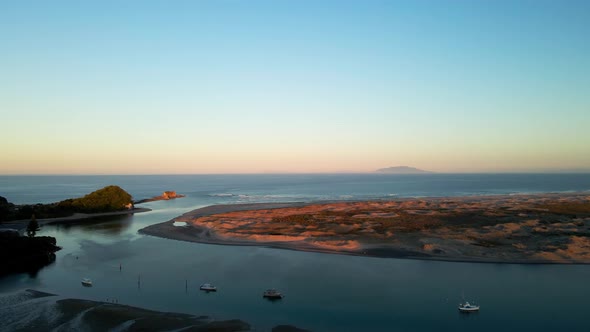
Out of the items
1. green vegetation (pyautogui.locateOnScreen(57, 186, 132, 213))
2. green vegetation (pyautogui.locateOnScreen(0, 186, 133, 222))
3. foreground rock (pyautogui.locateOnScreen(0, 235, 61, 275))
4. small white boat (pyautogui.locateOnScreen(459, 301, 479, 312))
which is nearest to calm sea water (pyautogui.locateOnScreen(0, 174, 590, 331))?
small white boat (pyautogui.locateOnScreen(459, 301, 479, 312))

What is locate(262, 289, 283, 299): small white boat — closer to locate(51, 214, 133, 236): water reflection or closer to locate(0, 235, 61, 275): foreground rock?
locate(0, 235, 61, 275): foreground rock

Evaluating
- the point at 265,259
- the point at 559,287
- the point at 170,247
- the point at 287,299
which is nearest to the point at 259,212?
the point at 170,247

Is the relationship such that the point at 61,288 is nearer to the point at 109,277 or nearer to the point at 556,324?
the point at 109,277

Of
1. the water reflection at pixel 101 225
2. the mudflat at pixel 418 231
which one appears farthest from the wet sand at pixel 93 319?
the water reflection at pixel 101 225

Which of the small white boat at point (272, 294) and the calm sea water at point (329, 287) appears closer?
the calm sea water at point (329, 287)

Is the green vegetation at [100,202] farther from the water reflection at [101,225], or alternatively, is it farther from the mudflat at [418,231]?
the mudflat at [418,231]

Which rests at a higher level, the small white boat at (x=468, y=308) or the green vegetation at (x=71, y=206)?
the green vegetation at (x=71, y=206)

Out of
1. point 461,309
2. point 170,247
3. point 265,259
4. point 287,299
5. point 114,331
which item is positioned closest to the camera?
point 114,331
